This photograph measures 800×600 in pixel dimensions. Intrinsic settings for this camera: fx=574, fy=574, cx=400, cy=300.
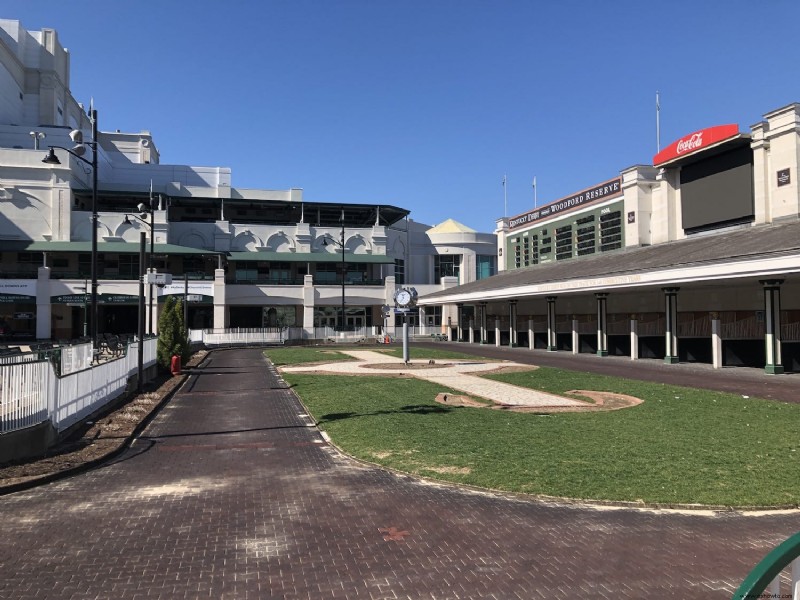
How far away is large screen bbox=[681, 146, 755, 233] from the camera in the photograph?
28062 mm

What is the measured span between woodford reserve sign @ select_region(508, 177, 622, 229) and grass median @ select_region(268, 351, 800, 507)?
941 inches

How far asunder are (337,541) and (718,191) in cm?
3025

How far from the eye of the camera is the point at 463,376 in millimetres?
23875

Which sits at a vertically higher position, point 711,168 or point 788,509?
point 711,168

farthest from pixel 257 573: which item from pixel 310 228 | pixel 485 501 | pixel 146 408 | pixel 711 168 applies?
pixel 310 228

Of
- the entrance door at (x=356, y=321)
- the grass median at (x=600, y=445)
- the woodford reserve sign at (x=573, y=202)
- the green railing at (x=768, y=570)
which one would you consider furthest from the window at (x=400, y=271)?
the green railing at (x=768, y=570)

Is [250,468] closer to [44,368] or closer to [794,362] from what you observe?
[44,368]

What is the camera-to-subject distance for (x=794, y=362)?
23688 mm

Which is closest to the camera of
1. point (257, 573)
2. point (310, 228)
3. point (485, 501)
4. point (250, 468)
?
point (257, 573)

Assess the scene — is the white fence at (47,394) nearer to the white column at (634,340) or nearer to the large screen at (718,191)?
the white column at (634,340)

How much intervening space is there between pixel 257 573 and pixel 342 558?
840 mm

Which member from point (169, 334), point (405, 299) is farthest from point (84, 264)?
point (405, 299)

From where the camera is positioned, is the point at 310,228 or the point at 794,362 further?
the point at 310,228

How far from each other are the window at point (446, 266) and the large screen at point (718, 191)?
44.5 m
